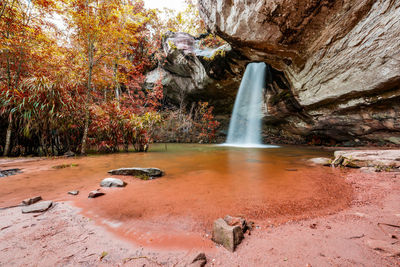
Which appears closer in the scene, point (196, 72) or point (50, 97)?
point (50, 97)

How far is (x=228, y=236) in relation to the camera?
981mm

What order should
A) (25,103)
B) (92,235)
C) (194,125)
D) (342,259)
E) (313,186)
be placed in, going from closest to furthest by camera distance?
(342,259) < (92,235) < (313,186) < (25,103) < (194,125)

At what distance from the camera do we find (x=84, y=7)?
18.1 feet

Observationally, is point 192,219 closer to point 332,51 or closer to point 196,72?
point 332,51

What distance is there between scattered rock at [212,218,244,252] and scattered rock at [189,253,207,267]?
0.16 meters

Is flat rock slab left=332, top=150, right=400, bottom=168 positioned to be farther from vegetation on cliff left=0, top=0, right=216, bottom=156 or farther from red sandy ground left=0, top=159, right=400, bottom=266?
vegetation on cliff left=0, top=0, right=216, bottom=156

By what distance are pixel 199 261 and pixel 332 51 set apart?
6.22 m

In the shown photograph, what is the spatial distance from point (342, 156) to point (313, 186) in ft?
6.15

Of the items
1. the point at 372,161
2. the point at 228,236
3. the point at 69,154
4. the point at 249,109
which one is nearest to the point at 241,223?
the point at 228,236

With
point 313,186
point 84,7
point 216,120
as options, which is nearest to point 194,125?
point 216,120

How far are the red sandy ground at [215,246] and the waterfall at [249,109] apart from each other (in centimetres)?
826

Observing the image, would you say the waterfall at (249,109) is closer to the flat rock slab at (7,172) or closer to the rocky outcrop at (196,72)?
the rocky outcrop at (196,72)

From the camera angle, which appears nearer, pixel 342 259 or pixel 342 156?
pixel 342 259

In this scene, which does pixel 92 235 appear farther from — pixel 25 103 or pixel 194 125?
pixel 194 125
